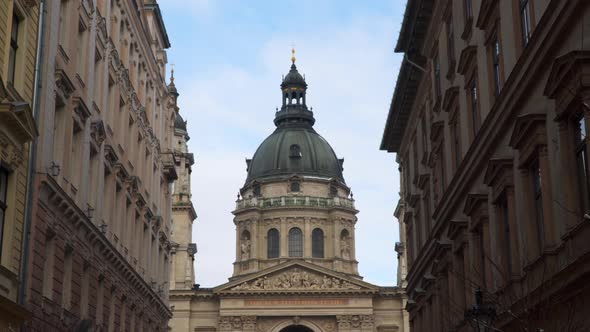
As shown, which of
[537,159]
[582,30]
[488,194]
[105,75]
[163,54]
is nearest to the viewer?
[582,30]

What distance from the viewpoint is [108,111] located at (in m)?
33.2

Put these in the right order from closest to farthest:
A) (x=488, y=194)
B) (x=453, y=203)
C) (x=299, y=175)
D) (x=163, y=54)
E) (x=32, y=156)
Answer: (x=32, y=156)
(x=488, y=194)
(x=453, y=203)
(x=163, y=54)
(x=299, y=175)

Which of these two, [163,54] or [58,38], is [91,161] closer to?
[58,38]

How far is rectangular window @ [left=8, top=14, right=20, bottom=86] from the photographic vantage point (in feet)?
68.2

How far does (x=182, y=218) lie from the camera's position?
9888cm

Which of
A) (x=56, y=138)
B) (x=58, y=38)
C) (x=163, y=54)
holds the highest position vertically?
(x=163, y=54)

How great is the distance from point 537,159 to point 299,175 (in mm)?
93654

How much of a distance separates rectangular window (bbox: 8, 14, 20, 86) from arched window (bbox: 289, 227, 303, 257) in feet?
292

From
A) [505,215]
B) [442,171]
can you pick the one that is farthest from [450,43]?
[505,215]

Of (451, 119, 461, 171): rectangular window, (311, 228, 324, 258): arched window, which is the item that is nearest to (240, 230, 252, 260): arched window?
(311, 228, 324, 258): arched window

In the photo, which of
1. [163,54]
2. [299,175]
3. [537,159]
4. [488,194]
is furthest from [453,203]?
[299,175]

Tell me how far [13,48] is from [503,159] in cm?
1098

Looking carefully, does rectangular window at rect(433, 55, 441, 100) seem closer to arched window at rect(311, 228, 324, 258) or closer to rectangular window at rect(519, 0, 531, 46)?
rectangular window at rect(519, 0, 531, 46)

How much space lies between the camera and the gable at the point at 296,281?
325 feet
